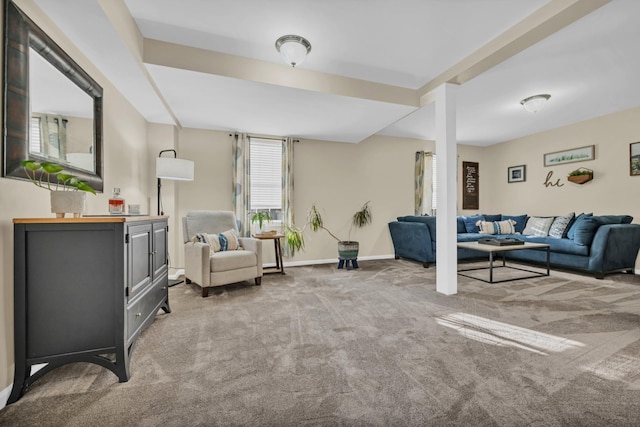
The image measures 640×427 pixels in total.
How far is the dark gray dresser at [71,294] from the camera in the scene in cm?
150

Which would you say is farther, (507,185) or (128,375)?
(507,185)

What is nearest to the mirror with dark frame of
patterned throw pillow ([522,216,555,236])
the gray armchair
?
the gray armchair

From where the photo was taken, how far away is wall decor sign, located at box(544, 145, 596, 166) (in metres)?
4.85

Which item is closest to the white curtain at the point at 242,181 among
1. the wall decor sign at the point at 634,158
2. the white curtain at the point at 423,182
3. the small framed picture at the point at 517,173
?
the white curtain at the point at 423,182

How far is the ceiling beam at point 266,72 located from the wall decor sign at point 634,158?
3.50 metres

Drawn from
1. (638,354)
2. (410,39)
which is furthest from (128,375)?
(410,39)

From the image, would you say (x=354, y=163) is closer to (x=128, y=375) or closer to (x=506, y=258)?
(x=506, y=258)

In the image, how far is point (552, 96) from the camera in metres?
3.93

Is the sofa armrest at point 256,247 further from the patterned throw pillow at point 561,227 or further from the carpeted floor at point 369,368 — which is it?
the patterned throw pillow at point 561,227

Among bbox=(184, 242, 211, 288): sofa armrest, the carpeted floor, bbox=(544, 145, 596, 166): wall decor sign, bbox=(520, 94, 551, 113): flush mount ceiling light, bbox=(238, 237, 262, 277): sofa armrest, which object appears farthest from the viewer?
bbox=(544, 145, 596, 166): wall decor sign

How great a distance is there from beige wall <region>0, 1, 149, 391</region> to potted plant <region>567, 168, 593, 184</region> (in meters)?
6.79

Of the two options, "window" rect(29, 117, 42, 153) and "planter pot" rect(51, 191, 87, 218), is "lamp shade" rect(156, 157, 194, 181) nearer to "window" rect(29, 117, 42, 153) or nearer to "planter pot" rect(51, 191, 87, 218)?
"window" rect(29, 117, 42, 153)

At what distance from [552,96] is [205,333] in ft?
16.7

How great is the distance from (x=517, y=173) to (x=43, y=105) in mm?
7317
